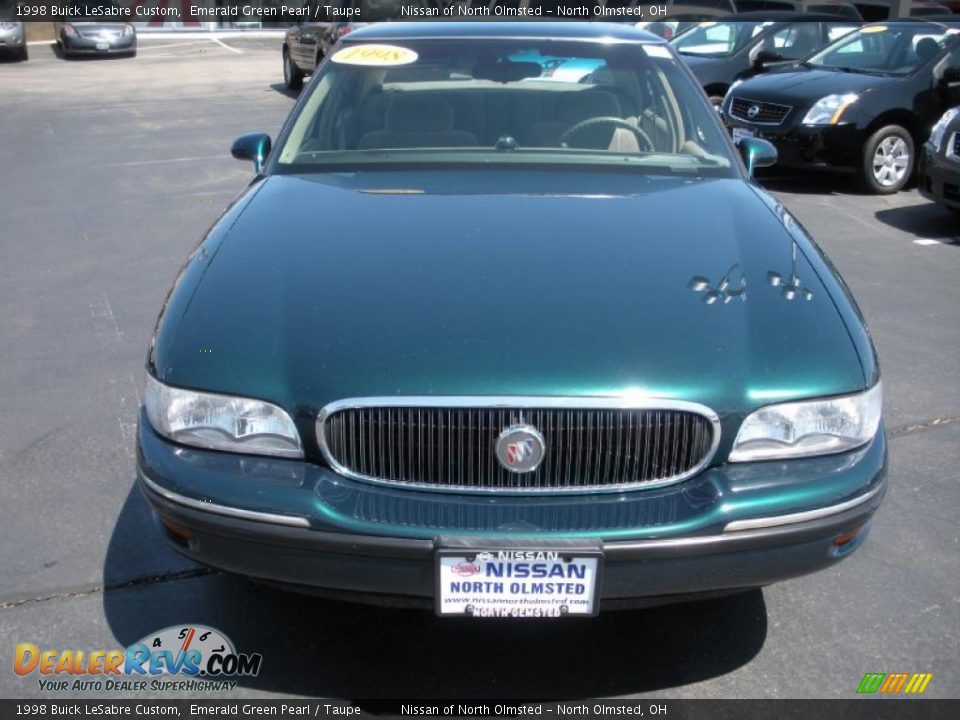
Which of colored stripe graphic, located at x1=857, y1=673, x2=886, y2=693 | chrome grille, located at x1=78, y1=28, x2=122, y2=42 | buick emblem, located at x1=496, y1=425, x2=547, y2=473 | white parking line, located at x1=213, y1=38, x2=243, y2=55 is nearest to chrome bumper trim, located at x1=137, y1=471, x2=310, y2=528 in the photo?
buick emblem, located at x1=496, y1=425, x2=547, y2=473

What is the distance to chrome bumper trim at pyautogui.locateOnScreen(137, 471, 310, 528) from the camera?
2477 millimetres

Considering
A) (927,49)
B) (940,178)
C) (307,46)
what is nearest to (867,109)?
(927,49)

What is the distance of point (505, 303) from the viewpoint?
2.77 m

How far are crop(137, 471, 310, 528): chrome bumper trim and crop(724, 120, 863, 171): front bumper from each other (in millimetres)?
7862

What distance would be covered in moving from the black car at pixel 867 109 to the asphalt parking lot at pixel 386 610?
2012 millimetres

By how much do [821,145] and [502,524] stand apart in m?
7.78

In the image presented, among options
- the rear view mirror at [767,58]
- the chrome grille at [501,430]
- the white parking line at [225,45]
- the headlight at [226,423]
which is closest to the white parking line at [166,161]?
the rear view mirror at [767,58]

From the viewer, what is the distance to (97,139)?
1228cm

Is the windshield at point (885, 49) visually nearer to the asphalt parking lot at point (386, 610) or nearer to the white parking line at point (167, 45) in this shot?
the asphalt parking lot at point (386, 610)

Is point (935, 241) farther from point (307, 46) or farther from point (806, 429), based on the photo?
point (307, 46)

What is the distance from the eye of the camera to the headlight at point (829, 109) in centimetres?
928

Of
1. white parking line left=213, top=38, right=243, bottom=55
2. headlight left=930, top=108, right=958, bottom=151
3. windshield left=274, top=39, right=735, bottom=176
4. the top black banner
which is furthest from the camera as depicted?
white parking line left=213, top=38, right=243, bottom=55

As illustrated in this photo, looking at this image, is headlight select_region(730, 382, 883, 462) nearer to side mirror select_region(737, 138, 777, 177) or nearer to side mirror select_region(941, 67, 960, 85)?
side mirror select_region(737, 138, 777, 177)

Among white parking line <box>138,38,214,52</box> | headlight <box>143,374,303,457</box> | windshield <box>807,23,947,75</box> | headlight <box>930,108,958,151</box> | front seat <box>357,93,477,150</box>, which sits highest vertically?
front seat <box>357,93,477,150</box>
